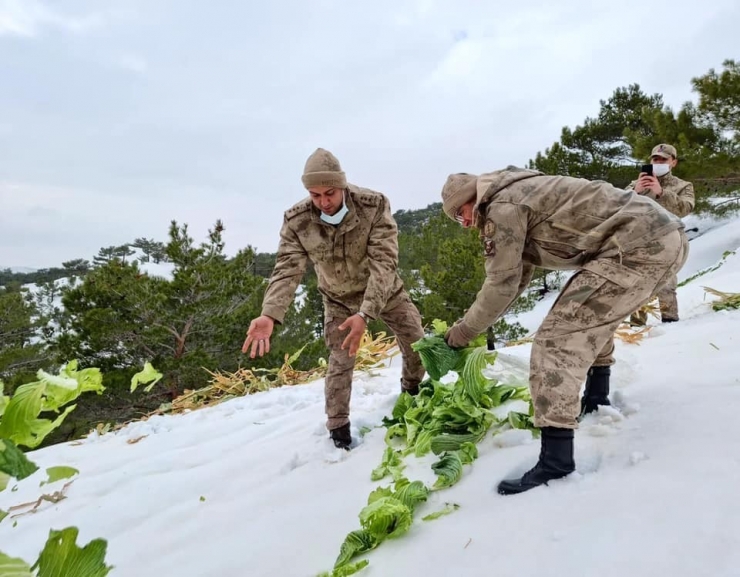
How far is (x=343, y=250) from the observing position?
3.04 metres

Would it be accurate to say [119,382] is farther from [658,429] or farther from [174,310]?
[658,429]

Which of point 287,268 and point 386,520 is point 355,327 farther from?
point 386,520

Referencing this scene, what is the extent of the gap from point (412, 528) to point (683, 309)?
220 inches

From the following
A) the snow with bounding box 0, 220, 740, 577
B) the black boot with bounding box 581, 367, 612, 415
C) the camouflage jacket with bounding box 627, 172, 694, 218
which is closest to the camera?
the snow with bounding box 0, 220, 740, 577

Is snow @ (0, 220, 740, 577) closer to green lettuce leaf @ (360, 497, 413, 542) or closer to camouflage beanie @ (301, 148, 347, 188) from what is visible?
green lettuce leaf @ (360, 497, 413, 542)

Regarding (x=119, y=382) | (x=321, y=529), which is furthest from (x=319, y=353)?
(x=321, y=529)

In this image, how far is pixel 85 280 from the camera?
33.8 ft

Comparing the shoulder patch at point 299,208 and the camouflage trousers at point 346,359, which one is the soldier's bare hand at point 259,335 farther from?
the shoulder patch at point 299,208

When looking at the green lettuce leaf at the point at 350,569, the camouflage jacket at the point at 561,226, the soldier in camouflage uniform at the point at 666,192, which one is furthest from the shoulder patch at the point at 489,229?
the soldier in camouflage uniform at the point at 666,192

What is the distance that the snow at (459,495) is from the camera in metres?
1.34

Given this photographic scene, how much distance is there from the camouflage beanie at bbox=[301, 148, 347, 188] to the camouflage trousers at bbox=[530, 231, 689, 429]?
1.55 metres

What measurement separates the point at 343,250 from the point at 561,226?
1476 mm

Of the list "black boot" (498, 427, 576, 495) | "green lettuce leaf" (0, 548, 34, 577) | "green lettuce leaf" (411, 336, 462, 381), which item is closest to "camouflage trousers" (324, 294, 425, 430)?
"green lettuce leaf" (411, 336, 462, 381)

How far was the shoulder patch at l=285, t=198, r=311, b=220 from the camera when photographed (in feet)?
10.0
